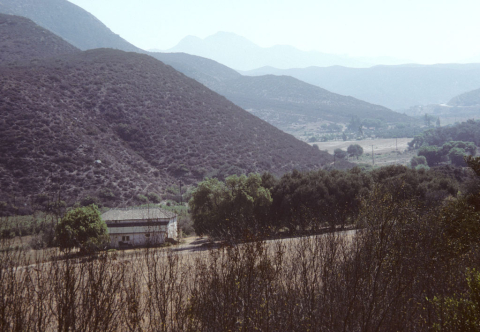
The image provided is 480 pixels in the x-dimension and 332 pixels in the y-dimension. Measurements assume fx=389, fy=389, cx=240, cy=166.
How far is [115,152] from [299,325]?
46655mm

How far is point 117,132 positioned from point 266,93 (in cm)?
12138

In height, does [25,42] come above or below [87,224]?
above

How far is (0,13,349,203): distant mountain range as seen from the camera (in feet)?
138

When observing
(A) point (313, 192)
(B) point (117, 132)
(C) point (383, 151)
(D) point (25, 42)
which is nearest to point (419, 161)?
(C) point (383, 151)

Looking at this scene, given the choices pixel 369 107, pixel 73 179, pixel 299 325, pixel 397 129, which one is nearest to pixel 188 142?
pixel 73 179

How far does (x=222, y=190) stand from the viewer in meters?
30.1

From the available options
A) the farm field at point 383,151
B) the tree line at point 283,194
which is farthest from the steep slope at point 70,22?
the tree line at point 283,194

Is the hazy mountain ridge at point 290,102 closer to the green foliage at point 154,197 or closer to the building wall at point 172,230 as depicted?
the green foliage at point 154,197

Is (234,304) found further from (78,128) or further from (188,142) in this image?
(188,142)

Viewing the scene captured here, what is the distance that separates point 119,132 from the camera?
56.7m

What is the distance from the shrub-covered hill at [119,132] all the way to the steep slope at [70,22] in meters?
95.0

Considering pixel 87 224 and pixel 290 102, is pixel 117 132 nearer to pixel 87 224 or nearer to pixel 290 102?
pixel 87 224

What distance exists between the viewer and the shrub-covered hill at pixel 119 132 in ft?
139

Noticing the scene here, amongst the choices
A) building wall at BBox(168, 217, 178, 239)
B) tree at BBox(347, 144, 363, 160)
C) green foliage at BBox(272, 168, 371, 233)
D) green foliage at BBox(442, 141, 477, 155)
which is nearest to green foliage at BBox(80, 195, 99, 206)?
building wall at BBox(168, 217, 178, 239)
